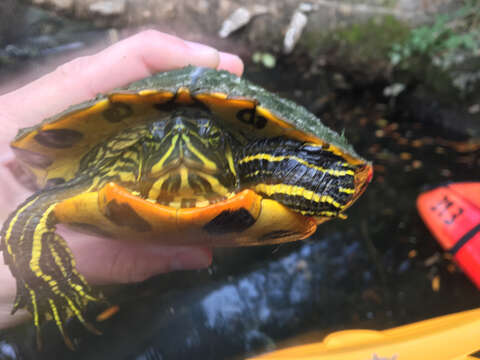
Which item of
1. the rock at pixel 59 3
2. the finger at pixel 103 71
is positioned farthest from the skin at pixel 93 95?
the rock at pixel 59 3

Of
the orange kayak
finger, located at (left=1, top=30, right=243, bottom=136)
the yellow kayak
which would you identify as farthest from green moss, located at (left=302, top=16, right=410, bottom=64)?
the yellow kayak

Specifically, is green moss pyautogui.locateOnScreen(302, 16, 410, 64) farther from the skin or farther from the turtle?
the turtle

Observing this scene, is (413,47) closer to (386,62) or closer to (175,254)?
(386,62)

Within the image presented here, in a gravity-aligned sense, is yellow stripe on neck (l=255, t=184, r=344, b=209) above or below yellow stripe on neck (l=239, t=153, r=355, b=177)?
below

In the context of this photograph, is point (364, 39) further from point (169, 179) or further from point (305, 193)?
point (169, 179)

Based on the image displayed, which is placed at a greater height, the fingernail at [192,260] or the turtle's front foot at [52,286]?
the turtle's front foot at [52,286]

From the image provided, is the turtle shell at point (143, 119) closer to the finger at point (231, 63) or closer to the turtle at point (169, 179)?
the turtle at point (169, 179)

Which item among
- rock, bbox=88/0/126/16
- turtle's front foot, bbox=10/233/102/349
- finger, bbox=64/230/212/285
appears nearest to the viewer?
turtle's front foot, bbox=10/233/102/349

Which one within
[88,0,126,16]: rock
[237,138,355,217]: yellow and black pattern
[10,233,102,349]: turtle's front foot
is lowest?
[10,233,102,349]: turtle's front foot
